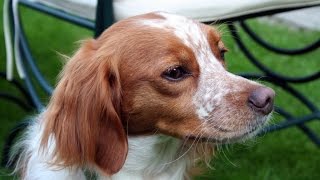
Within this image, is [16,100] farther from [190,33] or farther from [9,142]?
[190,33]

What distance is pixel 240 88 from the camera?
239 cm

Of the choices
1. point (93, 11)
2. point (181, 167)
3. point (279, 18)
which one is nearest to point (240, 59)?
point (279, 18)

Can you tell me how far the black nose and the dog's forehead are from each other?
19cm

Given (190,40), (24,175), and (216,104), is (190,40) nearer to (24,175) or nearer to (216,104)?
(216,104)

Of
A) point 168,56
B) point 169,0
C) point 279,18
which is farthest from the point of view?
point 279,18

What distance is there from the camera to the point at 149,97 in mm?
2404

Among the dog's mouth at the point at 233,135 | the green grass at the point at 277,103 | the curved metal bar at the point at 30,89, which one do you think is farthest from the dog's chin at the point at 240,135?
the curved metal bar at the point at 30,89

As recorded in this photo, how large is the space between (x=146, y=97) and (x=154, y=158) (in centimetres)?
31

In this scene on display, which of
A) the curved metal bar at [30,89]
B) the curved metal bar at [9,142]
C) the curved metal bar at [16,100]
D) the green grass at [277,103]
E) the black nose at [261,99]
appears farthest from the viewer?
the curved metal bar at [16,100]

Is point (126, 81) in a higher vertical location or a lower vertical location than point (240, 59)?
higher

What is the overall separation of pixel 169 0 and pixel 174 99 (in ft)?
2.67

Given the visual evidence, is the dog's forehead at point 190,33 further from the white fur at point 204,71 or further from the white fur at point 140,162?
the white fur at point 140,162

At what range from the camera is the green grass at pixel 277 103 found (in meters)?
4.03

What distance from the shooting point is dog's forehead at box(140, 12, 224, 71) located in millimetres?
2408
